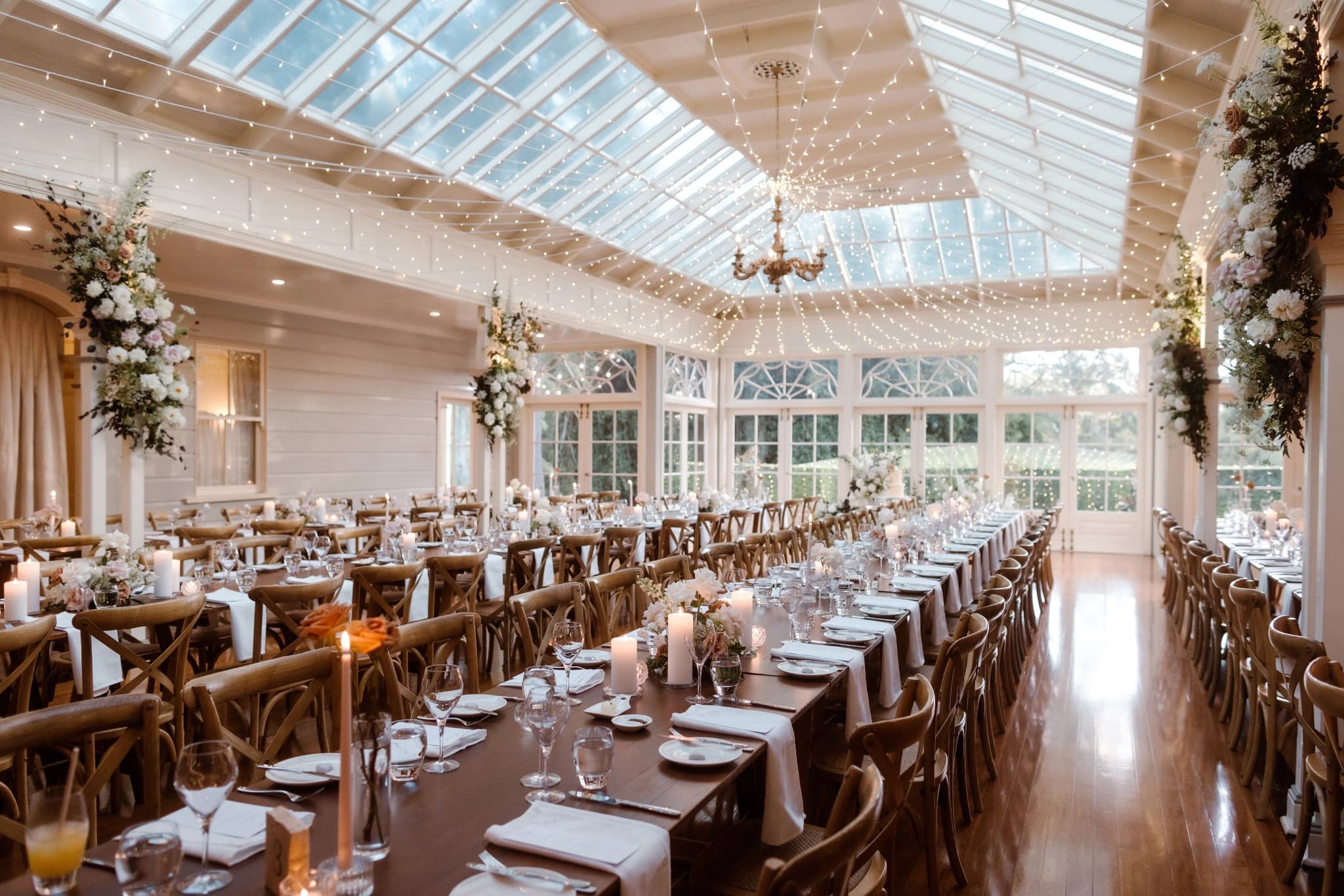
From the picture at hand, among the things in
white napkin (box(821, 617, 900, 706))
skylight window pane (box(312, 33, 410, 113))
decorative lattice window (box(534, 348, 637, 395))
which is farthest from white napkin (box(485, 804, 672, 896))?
decorative lattice window (box(534, 348, 637, 395))

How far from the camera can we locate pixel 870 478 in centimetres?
1186

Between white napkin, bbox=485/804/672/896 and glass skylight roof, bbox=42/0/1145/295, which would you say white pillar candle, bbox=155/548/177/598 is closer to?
white napkin, bbox=485/804/672/896

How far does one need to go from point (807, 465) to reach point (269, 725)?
36.9 ft

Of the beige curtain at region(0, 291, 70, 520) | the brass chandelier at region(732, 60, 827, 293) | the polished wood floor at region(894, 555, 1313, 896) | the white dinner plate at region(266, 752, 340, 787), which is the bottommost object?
the polished wood floor at region(894, 555, 1313, 896)

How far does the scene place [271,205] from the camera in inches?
291

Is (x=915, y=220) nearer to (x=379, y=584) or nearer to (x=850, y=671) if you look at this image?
(x=379, y=584)

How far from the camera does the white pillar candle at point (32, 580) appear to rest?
4086mm

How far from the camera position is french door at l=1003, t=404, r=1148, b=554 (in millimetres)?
13289

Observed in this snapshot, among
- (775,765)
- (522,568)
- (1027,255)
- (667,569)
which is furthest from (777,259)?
(1027,255)

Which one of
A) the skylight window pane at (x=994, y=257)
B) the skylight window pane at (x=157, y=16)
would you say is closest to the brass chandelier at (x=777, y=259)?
the skylight window pane at (x=157, y=16)

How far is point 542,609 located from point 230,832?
7.43 feet

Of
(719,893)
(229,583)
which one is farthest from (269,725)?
(719,893)

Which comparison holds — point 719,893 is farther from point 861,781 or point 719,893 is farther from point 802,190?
point 802,190

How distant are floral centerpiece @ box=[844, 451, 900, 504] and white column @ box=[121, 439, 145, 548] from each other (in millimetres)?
7727
